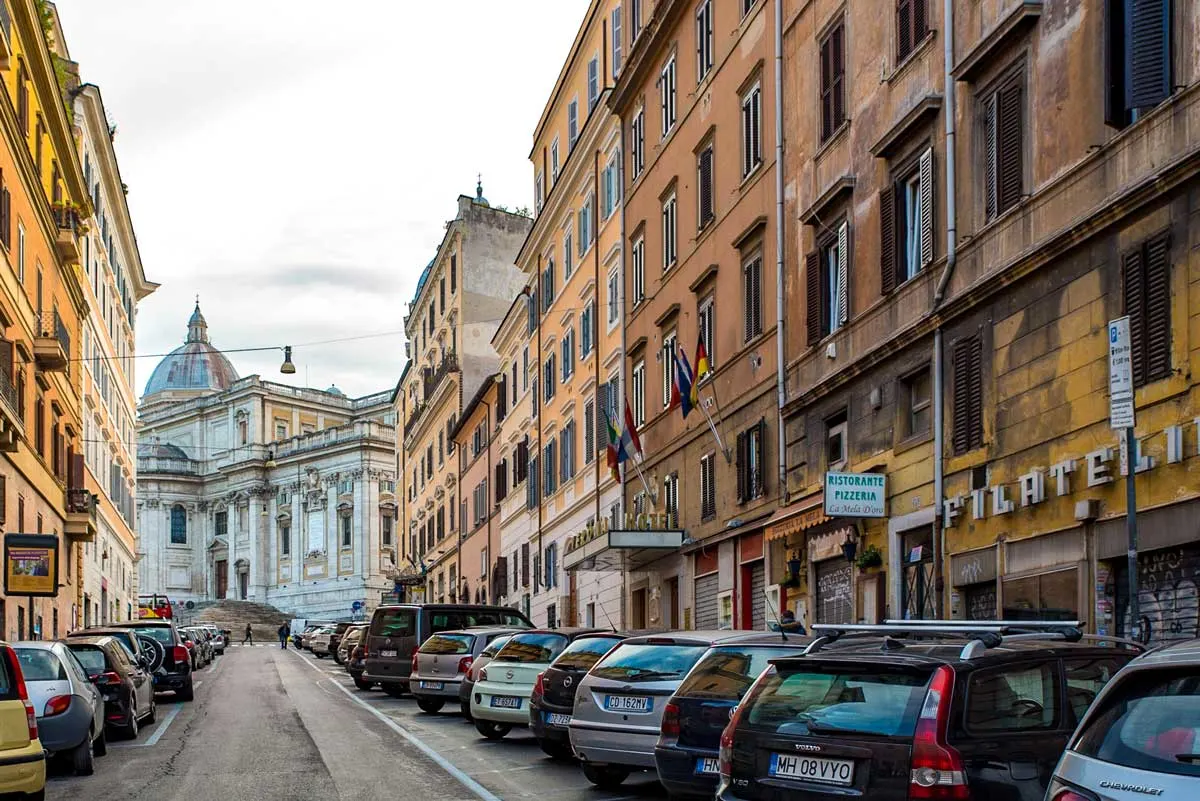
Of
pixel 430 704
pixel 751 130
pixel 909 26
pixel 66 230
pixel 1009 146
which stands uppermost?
pixel 66 230

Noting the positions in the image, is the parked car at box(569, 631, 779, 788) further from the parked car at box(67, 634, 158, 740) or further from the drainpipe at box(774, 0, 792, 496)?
the drainpipe at box(774, 0, 792, 496)

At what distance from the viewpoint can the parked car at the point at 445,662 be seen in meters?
25.5

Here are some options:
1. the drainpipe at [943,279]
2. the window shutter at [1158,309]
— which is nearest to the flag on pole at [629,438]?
the drainpipe at [943,279]

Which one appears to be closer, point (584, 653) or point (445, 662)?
point (584, 653)

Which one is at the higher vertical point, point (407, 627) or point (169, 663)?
point (407, 627)

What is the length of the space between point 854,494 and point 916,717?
12.5 metres

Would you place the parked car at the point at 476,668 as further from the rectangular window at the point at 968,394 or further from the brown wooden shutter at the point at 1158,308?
the brown wooden shutter at the point at 1158,308

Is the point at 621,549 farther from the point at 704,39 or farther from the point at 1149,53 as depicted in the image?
the point at 1149,53

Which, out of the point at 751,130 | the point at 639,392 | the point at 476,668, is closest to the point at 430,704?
the point at 476,668

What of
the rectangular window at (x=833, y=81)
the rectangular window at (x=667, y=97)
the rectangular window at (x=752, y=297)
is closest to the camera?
the rectangular window at (x=833, y=81)

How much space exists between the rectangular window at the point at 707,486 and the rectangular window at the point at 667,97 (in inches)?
297

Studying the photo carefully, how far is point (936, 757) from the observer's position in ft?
27.5

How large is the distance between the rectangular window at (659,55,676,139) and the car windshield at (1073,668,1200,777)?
28.3 m

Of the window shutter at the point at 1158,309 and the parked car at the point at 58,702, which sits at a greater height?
the window shutter at the point at 1158,309
